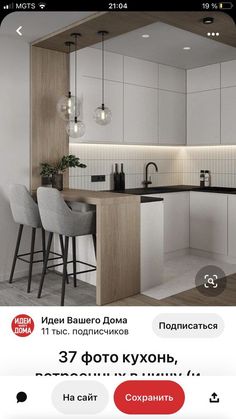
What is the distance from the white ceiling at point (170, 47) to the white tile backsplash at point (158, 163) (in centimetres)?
70

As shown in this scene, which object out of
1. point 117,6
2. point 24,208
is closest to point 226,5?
point 117,6

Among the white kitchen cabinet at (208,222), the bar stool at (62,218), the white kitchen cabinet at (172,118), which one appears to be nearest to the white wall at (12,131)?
the bar stool at (62,218)

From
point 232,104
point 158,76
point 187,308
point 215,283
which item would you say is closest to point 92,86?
point 158,76

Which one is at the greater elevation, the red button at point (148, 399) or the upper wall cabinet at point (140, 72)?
the upper wall cabinet at point (140, 72)

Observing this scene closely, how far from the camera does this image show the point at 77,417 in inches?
21.5

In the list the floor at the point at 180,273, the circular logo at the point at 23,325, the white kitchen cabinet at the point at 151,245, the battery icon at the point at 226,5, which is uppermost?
the battery icon at the point at 226,5

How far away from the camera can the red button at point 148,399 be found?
545mm

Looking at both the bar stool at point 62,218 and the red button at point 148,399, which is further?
the bar stool at point 62,218

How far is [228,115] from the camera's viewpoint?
3221 millimetres

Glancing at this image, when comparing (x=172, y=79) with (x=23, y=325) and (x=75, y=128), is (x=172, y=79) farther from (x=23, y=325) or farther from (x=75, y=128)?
(x=23, y=325)

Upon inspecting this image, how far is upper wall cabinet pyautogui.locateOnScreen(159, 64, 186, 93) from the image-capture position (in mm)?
3357

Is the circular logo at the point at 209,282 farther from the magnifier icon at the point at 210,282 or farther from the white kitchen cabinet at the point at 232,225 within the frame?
the white kitchen cabinet at the point at 232,225

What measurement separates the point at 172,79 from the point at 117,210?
1723 mm

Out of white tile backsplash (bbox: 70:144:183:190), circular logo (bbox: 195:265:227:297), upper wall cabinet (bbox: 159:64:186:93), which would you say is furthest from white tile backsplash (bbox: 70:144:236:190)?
circular logo (bbox: 195:265:227:297)
